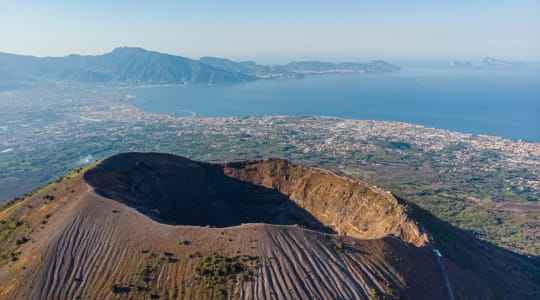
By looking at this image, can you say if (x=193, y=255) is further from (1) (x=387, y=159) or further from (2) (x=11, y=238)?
(1) (x=387, y=159)

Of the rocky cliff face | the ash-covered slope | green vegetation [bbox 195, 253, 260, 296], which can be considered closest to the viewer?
green vegetation [bbox 195, 253, 260, 296]

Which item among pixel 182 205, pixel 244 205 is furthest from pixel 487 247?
pixel 182 205

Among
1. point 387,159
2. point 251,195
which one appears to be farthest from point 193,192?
point 387,159

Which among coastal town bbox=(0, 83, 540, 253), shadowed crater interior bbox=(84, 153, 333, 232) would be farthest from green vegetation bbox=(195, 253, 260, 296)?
coastal town bbox=(0, 83, 540, 253)

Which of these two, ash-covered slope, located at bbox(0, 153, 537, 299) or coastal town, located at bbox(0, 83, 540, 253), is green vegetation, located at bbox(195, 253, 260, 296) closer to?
ash-covered slope, located at bbox(0, 153, 537, 299)

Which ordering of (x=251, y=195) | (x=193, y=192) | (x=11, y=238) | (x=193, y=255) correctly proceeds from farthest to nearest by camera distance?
(x=251, y=195) → (x=193, y=192) → (x=11, y=238) → (x=193, y=255)

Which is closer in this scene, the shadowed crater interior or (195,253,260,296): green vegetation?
(195,253,260,296): green vegetation

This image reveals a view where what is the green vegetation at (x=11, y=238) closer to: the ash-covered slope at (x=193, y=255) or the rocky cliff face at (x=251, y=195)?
the ash-covered slope at (x=193, y=255)

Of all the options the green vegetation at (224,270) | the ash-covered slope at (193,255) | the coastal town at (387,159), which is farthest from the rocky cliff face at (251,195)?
the coastal town at (387,159)
